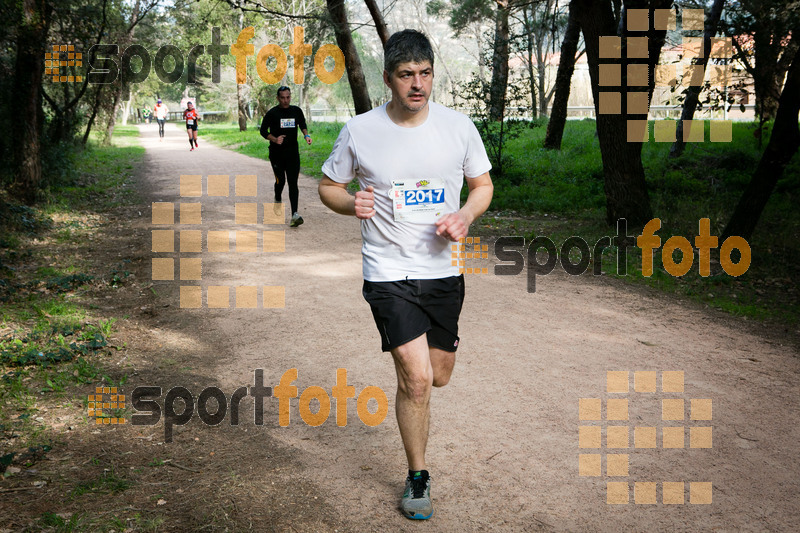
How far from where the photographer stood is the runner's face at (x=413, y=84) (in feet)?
11.2

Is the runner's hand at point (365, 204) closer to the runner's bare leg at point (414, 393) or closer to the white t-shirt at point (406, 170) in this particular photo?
the white t-shirt at point (406, 170)

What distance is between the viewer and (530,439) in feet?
14.8

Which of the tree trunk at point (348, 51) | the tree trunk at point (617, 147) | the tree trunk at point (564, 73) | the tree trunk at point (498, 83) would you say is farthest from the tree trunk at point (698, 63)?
the tree trunk at point (348, 51)

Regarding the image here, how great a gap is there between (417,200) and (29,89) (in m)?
12.2

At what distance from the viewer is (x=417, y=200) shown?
354 cm

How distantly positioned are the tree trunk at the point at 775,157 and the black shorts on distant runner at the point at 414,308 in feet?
A: 24.1

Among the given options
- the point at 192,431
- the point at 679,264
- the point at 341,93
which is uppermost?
the point at 341,93

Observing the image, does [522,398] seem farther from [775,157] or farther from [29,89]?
[29,89]

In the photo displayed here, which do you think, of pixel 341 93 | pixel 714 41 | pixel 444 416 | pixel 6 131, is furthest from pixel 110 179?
pixel 341 93

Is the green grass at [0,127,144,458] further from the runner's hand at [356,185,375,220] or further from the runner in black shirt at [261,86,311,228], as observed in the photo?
the runner in black shirt at [261,86,311,228]

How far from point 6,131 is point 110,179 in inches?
224

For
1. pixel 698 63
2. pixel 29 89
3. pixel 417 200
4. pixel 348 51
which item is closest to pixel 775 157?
pixel 698 63

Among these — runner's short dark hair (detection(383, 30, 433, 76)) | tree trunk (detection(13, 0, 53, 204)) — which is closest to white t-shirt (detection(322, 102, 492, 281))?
runner's short dark hair (detection(383, 30, 433, 76))

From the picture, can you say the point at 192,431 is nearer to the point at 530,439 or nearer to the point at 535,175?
the point at 530,439
